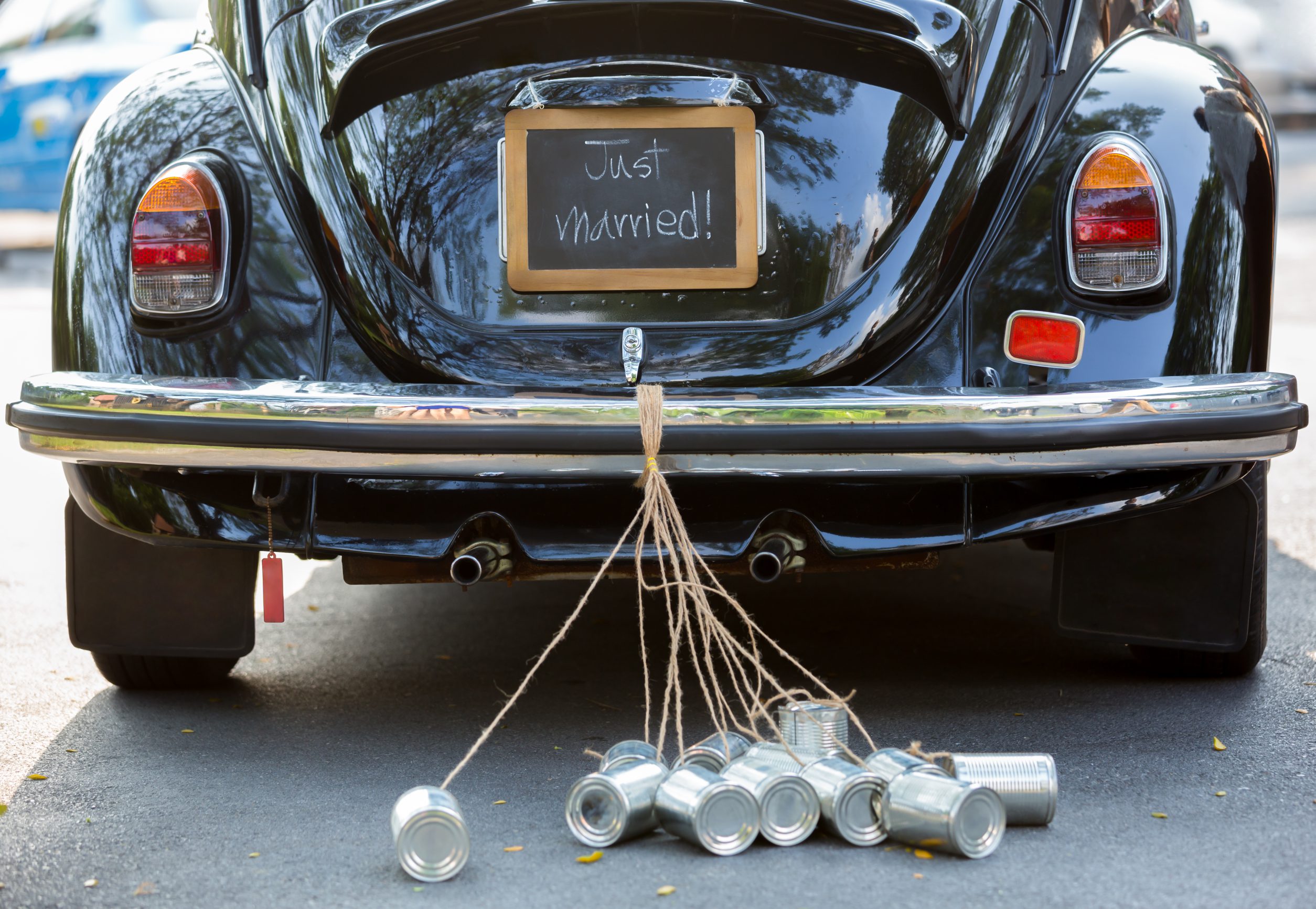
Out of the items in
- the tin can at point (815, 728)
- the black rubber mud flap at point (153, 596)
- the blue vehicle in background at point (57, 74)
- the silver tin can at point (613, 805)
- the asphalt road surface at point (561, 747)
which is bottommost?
the asphalt road surface at point (561, 747)

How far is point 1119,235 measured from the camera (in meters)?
2.91

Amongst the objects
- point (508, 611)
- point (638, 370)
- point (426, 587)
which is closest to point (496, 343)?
point (638, 370)

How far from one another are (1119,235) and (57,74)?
1060 centimetres

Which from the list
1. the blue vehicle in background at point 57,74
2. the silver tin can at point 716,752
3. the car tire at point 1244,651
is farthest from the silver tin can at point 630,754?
the blue vehicle in background at point 57,74

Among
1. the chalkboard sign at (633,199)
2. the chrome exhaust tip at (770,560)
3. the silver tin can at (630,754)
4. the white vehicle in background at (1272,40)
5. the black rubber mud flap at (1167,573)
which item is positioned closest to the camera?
the silver tin can at (630,754)

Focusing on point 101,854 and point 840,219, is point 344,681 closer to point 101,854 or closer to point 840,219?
point 101,854

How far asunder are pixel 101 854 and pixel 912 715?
5.36 feet

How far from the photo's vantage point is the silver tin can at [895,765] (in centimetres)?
247

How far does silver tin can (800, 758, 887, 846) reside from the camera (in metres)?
2.48

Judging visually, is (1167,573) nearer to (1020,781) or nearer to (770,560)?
(1020,781)

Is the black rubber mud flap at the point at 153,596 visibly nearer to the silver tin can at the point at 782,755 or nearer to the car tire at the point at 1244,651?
the silver tin can at the point at 782,755

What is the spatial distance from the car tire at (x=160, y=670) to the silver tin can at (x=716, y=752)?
1242 mm

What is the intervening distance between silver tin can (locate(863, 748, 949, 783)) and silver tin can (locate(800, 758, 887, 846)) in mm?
37

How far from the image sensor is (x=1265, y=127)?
3135 millimetres
